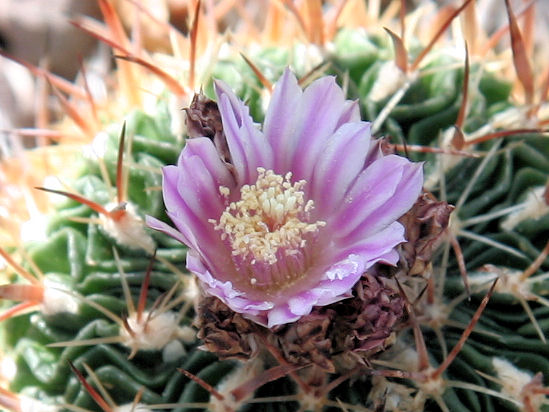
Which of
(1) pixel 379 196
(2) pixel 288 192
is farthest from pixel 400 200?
(2) pixel 288 192

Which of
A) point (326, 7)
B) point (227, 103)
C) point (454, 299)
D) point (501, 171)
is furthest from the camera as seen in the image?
point (326, 7)

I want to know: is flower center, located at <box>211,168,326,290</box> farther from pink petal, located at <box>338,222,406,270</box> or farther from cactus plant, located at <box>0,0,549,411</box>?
pink petal, located at <box>338,222,406,270</box>

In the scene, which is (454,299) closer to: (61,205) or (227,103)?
(227,103)

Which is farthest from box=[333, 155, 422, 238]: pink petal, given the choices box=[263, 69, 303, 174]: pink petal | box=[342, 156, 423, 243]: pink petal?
box=[263, 69, 303, 174]: pink petal

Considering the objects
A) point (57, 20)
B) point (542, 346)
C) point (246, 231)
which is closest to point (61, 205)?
point (246, 231)

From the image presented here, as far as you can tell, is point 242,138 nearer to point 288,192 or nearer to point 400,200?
point 288,192

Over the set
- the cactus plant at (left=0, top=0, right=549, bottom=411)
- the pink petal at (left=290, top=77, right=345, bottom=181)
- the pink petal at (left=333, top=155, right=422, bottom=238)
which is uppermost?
the pink petal at (left=290, top=77, right=345, bottom=181)

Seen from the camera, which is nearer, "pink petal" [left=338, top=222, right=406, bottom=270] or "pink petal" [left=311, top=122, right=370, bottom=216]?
"pink petal" [left=338, top=222, right=406, bottom=270]
